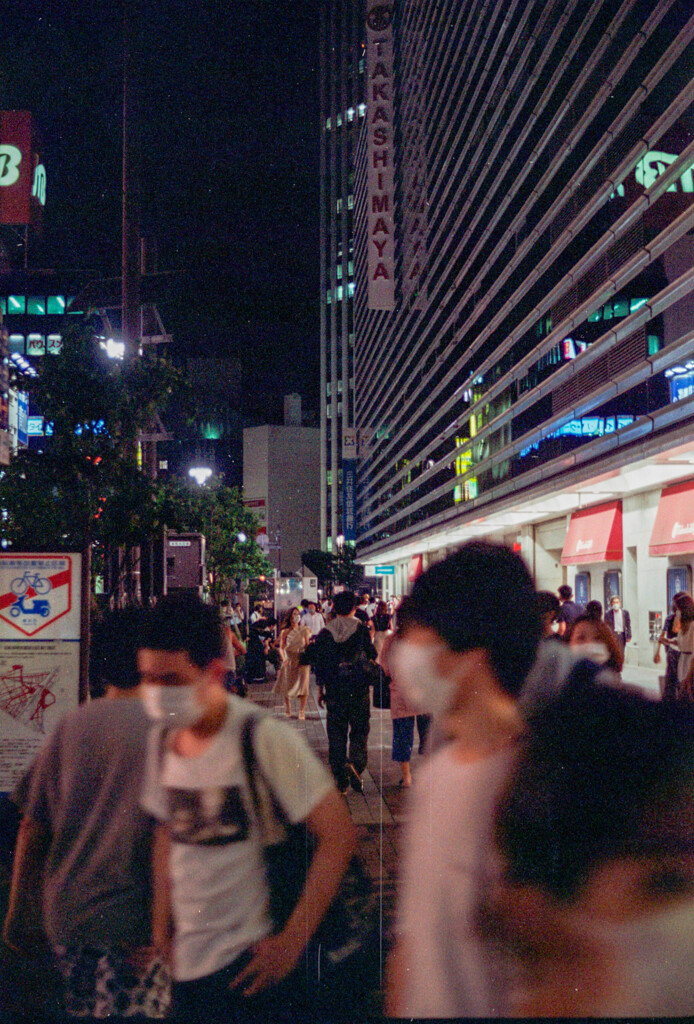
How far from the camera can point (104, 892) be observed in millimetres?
2420

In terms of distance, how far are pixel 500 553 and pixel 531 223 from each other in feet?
98.8

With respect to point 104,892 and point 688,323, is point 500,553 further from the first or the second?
point 688,323

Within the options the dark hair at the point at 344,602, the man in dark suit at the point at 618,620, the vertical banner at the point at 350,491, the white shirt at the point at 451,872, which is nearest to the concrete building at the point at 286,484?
the vertical banner at the point at 350,491

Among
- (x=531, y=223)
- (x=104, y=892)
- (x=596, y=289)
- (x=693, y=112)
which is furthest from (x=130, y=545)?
(x=531, y=223)

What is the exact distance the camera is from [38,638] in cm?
602

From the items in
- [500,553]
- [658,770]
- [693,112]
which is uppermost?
[693,112]

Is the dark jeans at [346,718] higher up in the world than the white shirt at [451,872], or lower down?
lower down

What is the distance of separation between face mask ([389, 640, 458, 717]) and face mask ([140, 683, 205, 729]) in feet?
1.87

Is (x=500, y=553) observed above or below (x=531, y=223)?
below

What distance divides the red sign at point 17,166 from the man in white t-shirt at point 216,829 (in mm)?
11618

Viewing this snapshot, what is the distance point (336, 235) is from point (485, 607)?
437 feet

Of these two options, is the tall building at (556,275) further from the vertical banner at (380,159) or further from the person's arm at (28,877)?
the person's arm at (28,877)

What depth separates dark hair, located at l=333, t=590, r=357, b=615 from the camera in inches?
294

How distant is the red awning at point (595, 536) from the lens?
18.9 meters
